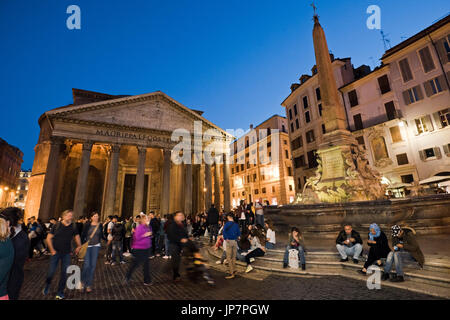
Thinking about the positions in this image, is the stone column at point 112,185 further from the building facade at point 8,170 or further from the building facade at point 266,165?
the building facade at point 8,170

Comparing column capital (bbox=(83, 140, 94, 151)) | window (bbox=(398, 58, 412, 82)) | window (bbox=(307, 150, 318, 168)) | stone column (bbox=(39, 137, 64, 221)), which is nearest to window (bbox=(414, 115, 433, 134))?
window (bbox=(398, 58, 412, 82))

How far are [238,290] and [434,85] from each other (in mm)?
23487

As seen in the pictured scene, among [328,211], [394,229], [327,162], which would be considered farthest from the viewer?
[327,162]

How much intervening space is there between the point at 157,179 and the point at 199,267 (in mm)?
23938

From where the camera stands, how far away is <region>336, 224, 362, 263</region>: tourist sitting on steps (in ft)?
17.6

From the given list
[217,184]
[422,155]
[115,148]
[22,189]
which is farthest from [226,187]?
[22,189]

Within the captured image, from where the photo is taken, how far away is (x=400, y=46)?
19859 millimetres

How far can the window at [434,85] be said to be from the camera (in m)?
17.4

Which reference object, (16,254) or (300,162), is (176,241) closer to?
(16,254)

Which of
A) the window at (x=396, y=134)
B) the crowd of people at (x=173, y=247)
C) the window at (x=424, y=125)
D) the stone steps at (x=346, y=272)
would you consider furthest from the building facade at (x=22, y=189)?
the window at (x=424, y=125)

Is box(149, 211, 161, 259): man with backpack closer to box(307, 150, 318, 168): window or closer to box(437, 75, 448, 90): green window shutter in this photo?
box(307, 150, 318, 168): window

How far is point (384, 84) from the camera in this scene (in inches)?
835
